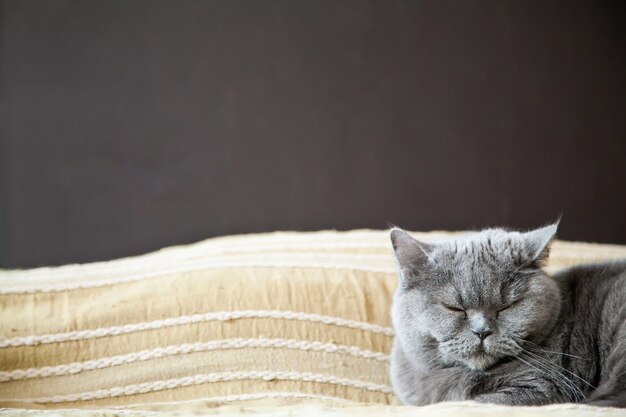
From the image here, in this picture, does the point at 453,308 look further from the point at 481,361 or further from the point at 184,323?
the point at 184,323

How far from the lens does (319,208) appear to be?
259cm

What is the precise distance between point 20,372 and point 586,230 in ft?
7.50

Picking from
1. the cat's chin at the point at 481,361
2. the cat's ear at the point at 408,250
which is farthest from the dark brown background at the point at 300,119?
the cat's chin at the point at 481,361

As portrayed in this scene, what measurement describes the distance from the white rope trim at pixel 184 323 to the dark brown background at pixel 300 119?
30.7 inches

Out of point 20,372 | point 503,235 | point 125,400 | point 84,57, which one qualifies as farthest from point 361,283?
point 84,57

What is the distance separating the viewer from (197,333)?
1.65 metres

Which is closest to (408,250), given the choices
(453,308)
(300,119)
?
(453,308)

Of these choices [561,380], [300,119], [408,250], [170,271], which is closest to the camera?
[561,380]

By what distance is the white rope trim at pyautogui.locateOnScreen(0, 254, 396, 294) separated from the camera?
1722 millimetres

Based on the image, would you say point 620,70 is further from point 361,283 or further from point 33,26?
point 33,26

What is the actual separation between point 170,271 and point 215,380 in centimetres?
36

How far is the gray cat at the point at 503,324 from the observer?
127cm

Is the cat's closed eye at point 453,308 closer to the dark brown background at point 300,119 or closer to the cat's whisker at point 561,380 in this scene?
the cat's whisker at point 561,380

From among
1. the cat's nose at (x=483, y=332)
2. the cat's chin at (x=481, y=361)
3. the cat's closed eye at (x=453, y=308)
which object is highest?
the cat's closed eye at (x=453, y=308)
